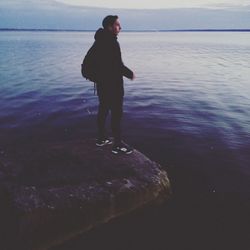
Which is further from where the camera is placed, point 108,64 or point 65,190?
point 108,64

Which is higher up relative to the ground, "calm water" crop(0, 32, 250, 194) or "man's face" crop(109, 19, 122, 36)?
"man's face" crop(109, 19, 122, 36)

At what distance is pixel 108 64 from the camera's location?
548 centimetres

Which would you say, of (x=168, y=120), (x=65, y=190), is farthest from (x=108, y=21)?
(x=168, y=120)

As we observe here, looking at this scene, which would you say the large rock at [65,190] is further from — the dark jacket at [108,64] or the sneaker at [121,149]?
the dark jacket at [108,64]

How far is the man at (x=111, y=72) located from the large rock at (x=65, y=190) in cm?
61

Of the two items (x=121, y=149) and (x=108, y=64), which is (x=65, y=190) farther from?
(x=108, y=64)

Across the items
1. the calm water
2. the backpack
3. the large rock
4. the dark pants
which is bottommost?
the calm water

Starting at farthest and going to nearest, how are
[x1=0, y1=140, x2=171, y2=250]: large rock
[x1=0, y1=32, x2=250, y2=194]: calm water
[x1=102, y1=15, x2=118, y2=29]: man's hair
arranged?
[x1=0, y1=32, x2=250, y2=194]: calm water, [x1=102, y1=15, x2=118, y2=29]: man's hair, [x1=0, y1=140, x2=171, y2=250]: large rock

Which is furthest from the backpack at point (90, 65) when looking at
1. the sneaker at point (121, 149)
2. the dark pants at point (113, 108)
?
the sneaker at point (121, 149)

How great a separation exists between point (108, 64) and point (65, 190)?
7.35 ft

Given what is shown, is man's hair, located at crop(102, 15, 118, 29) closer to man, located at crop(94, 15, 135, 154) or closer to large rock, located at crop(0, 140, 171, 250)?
man, located at crop(94, 15, 135, 154)

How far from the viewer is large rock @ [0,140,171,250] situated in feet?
13.2

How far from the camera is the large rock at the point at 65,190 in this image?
13.2ft

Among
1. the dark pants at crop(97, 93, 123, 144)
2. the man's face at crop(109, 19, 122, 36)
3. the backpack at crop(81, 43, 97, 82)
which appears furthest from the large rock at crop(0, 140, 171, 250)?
the man's face at crop(109, 19, 122, 36)
